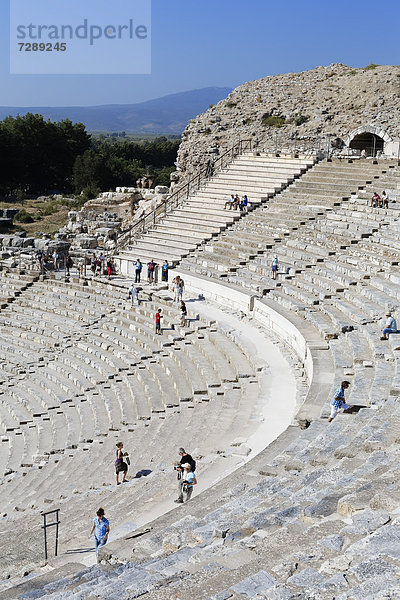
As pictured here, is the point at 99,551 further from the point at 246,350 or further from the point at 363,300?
the point at 363,300

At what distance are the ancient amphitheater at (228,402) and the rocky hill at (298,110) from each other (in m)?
3.81

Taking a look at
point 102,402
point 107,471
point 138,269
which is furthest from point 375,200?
point 107,471

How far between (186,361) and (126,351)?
107 inches

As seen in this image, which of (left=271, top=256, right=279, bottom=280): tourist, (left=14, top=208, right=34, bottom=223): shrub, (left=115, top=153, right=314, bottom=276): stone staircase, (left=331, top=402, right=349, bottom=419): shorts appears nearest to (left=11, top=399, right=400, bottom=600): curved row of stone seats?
(left=331, top=402, right=349, bottom=419): shorts

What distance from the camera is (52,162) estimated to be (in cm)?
5481

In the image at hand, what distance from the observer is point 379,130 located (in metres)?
29.0

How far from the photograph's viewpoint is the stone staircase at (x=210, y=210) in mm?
25625

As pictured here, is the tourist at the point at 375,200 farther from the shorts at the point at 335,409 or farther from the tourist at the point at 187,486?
the tourist at the point at 187,486

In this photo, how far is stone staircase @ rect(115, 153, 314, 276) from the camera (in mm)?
25625

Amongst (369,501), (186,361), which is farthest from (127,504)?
(186,361)

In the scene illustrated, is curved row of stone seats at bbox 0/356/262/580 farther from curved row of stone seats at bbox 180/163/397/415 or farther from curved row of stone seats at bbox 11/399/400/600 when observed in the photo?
curved row of stone seats at bbox 180/163/397/415

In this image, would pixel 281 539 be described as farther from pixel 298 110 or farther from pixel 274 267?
pixel 298 110

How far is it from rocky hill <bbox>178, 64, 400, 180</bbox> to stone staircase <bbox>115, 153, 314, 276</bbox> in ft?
13.3

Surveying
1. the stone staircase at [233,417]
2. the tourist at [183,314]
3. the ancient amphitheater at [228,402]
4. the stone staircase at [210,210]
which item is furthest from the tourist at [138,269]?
the tourist at [183,314]
